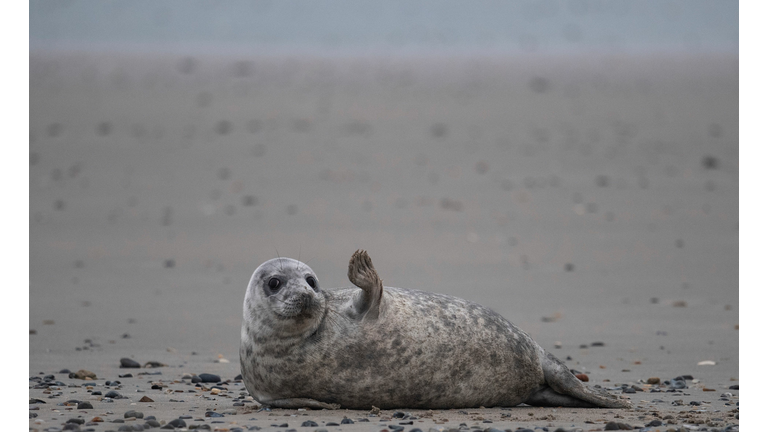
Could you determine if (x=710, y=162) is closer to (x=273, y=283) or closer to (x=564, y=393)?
(x=564, y=393)

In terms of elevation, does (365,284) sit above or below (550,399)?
above

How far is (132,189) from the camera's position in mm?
15398

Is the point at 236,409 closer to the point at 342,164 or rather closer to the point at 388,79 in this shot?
the point at 342,164

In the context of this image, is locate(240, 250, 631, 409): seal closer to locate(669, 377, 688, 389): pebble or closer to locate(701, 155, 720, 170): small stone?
locate(669, 377, 688, 389): pebble

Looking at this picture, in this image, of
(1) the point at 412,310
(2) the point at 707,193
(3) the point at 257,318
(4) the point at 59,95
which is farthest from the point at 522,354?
(4) the point at 59,95

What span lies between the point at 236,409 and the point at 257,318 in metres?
0.52

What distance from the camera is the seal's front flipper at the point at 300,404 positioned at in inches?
195

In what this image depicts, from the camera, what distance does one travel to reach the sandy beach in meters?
6.21

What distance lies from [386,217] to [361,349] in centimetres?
876

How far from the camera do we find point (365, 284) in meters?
4.91

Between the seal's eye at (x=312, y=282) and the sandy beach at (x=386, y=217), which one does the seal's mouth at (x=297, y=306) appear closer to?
the seal's eye at (x=312, y=282)

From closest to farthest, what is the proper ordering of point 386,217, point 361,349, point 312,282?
point 361,349
point 312,282
point 386,217

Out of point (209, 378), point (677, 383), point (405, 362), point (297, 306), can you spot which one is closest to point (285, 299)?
point (297, 306)

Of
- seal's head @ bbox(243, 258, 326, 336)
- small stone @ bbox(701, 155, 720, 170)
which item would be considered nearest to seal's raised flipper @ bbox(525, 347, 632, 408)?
seal's head @ bbox(243, 258, 326, 336)
